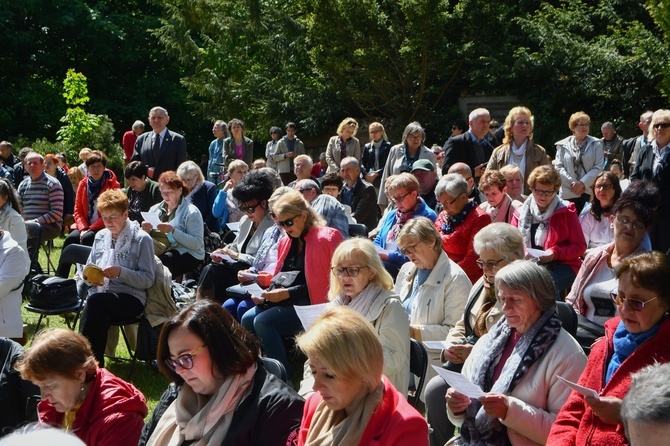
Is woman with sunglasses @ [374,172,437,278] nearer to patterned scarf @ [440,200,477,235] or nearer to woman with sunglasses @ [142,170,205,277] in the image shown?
patterned scarf @ [440,200,477,235]

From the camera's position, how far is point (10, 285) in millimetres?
6703

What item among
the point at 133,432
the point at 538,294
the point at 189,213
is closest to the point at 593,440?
the point at 538,294

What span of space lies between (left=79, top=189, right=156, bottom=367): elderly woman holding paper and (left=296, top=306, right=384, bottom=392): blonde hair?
149 inches

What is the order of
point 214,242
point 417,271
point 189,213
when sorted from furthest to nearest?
1. point 214,242
2. point 189,213
3. point 417,271

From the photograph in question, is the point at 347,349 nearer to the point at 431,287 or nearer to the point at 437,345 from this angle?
the point at 437,345

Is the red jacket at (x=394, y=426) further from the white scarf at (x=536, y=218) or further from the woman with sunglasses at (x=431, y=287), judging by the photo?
the white scarf at (x=536, y=218)

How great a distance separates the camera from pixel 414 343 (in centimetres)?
482

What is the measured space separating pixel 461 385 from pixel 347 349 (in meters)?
0.67

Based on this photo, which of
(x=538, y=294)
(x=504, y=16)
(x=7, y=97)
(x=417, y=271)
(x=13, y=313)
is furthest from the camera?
(x=7, y=97)

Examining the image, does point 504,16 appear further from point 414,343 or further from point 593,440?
point 593,440

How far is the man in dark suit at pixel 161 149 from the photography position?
11.8 meters

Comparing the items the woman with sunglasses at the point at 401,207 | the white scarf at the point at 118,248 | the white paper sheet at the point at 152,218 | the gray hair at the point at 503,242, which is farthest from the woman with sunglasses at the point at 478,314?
the white paper sheet at the point at 152,218

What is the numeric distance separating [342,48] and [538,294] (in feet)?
55.8

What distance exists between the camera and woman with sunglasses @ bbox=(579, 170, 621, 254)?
6.89m
